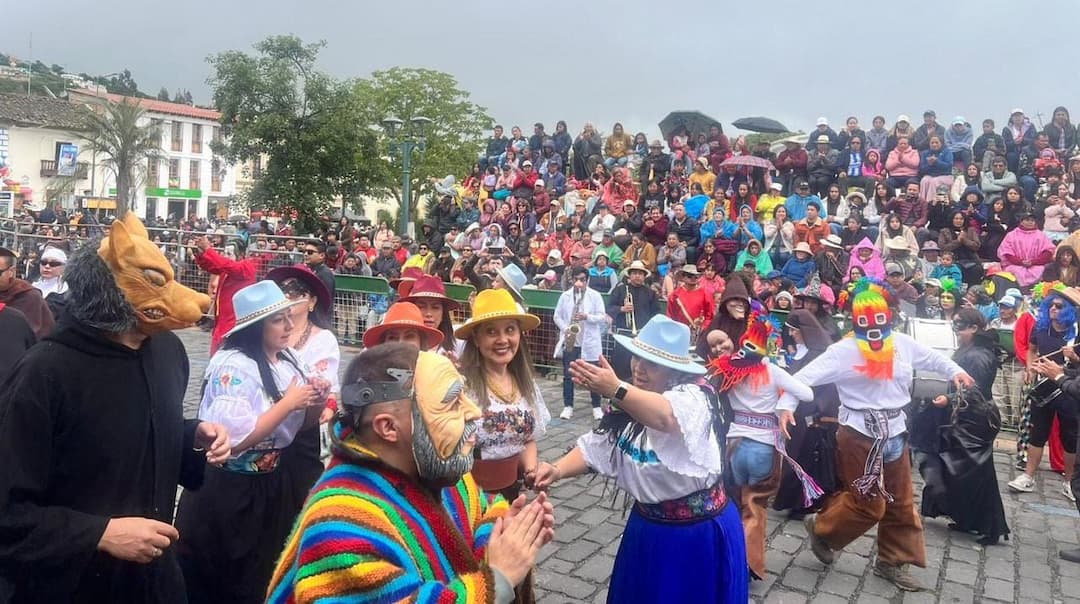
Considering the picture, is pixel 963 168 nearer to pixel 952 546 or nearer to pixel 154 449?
pixel 952 546

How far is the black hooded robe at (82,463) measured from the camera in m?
2.39

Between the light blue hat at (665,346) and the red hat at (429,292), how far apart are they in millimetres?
2059

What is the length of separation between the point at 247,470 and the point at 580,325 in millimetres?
6818

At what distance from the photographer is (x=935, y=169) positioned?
45.7ft

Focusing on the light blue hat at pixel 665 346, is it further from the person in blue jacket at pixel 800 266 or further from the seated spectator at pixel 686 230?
the seated spectator at pixel 686 230

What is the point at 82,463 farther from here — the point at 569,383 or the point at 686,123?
the point at 686,123

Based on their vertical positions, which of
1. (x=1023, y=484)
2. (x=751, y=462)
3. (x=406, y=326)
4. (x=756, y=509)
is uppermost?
(x=406, y=326)

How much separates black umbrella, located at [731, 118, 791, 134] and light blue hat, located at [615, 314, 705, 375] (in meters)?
16.8

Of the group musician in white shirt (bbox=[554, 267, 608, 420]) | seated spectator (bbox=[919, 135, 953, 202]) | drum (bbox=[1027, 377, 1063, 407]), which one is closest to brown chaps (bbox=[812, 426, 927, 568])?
drum (bbox=[1027, 377, 1063, 407])

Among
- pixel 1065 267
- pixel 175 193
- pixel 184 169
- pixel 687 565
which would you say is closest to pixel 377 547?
pixel 687 565

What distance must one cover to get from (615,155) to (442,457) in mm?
17674

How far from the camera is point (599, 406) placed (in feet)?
33.4

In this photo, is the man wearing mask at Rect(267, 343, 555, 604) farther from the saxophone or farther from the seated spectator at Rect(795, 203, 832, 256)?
the seated spectator at Rect(795, 203, 832, 256)

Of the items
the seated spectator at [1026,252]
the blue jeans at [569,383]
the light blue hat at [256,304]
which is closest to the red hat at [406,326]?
the light blue hat at [256,304]
